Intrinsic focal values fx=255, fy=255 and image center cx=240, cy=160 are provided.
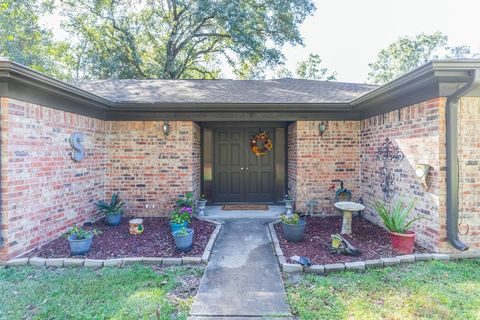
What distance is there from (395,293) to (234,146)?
5.28m

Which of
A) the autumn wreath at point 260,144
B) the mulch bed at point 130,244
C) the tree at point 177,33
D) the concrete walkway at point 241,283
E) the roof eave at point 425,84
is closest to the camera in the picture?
the concrete walkway at point 241,283

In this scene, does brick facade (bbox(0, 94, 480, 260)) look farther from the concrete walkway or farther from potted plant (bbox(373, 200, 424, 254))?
the concrete walkway

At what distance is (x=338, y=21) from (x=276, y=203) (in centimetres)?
1113

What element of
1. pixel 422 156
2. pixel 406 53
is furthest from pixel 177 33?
pixel 406 53

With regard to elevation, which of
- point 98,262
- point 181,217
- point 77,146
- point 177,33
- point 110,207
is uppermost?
point 177,33

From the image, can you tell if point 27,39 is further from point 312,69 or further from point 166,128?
point 312,69

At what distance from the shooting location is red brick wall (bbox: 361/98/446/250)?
3.64m

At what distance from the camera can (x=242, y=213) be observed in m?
6.34

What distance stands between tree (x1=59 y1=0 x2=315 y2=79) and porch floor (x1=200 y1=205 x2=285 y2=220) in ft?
28.5

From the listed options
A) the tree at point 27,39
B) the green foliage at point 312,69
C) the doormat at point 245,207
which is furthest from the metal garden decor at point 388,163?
the green foliage at point 312,69

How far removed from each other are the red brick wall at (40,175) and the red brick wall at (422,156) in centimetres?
598

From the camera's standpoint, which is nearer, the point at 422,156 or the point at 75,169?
the point at 422,156

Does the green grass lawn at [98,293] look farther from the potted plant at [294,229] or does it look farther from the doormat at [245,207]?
the doormat at [245,207]

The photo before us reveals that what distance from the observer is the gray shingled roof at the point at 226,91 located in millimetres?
5848
